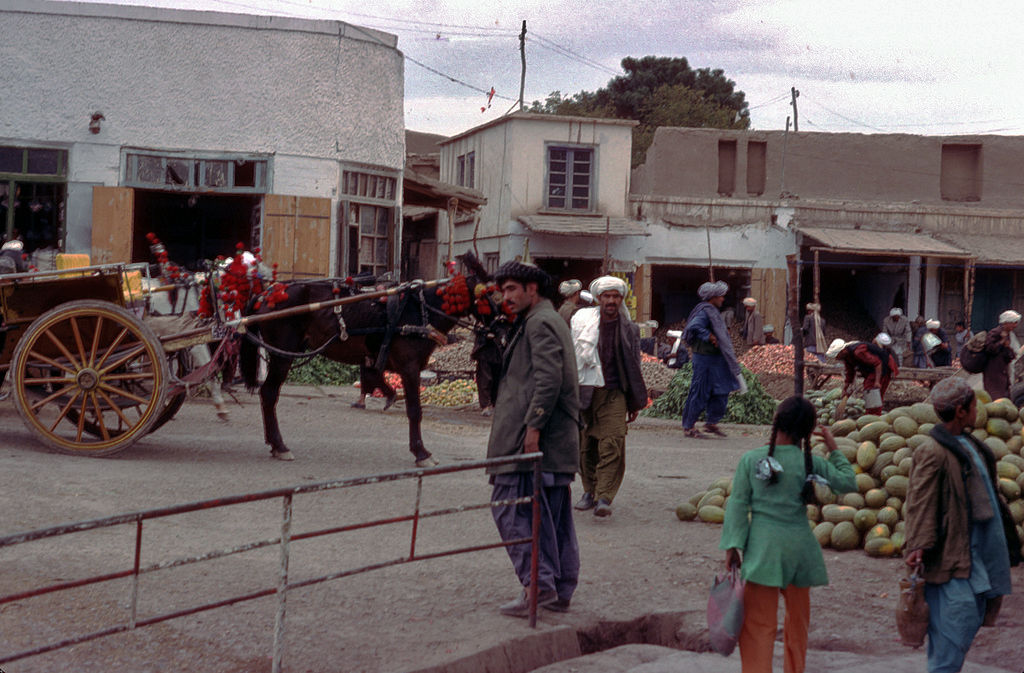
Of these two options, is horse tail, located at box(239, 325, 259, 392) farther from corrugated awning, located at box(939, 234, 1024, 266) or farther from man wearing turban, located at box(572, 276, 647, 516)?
corrugated awning, located at box(939, 234, 1024, 266)

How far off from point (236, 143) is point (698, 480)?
8.82 metres

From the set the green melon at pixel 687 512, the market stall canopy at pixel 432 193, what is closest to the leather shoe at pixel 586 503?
the green melon at pixel 687 512

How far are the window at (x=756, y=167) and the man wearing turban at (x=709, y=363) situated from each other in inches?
629

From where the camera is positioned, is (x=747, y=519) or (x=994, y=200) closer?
(x=747, y=519)

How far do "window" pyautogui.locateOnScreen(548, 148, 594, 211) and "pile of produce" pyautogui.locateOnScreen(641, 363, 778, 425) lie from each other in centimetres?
1170

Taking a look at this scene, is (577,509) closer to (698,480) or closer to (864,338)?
(698,480)

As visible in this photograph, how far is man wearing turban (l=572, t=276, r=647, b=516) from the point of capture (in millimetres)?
7691

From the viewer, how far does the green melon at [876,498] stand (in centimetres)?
725

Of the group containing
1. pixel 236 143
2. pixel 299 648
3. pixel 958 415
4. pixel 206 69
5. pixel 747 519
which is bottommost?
pixel 299 648

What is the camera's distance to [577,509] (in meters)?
7.96

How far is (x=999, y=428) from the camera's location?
762 centimetres

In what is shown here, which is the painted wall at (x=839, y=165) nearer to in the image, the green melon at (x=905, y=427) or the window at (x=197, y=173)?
the window at (x=197, y=173)

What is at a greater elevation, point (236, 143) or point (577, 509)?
point (236, 143)

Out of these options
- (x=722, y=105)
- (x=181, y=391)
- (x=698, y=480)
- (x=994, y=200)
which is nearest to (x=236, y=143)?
(x=181, y=391)
